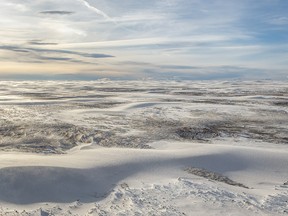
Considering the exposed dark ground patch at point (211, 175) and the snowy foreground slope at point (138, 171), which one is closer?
the snowy foreground slope at point (138, 171)

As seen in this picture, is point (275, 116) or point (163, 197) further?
point (275, 116)

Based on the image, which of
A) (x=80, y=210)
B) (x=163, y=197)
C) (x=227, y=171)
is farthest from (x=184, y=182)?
(x=80, y=210)

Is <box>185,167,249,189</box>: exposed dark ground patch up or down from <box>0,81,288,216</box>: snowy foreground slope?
down

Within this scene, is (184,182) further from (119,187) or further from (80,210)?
(80,210)

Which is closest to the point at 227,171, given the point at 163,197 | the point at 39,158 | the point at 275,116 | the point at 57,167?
the point at 163,197

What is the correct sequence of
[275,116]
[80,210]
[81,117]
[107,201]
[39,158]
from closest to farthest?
[80,210], [107,201], [39,158], [81,117], [275,116]

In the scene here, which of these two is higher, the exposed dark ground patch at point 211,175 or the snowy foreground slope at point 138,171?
the snowy foreground slope at point 138,171

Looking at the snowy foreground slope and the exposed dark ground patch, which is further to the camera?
the exposed dark ground patch

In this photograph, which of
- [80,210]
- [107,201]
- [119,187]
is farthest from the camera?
[119,187]

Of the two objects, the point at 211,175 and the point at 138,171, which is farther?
the point at 211,175

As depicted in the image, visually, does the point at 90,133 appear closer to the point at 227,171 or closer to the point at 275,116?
the point at 227,171
